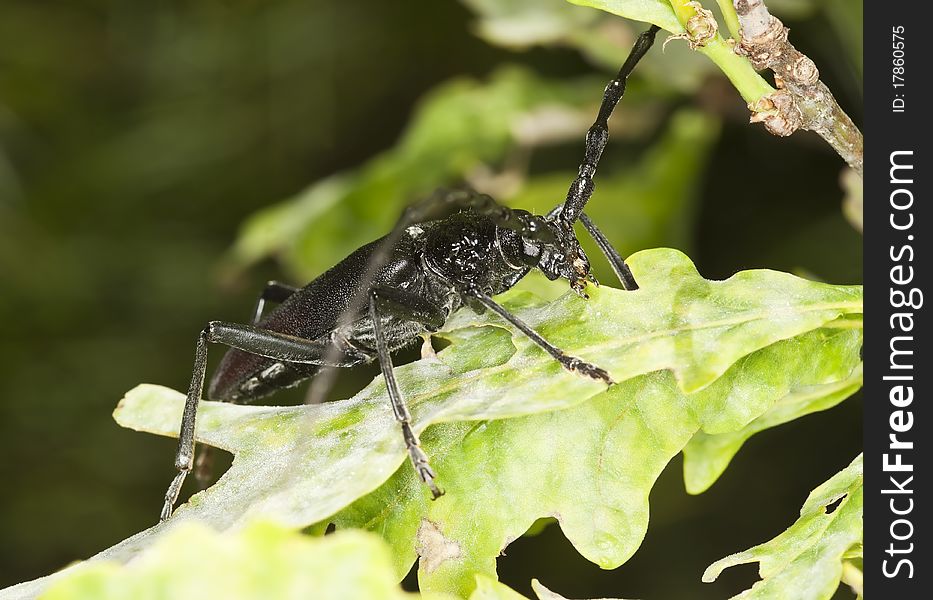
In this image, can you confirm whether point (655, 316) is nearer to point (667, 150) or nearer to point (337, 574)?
point (337, 574)

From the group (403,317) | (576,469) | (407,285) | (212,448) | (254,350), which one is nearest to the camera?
(576,469)

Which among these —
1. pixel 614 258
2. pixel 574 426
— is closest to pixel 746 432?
pixel 574 426

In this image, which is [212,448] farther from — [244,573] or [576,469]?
[244,573]

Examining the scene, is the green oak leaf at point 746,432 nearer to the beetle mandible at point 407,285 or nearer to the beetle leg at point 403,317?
the beetle mandible at point 407,285

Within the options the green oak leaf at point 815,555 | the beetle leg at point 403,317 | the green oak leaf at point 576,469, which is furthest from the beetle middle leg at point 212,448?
the green oak leaf at point 815,555

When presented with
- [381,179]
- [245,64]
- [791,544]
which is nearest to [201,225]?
[245,64]

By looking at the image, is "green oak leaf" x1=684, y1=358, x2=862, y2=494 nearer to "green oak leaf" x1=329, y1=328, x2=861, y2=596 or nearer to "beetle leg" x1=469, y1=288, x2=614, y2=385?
"green oak leaf" x1=329, y1=328, x2=861, y2=596
